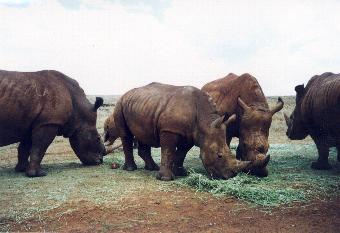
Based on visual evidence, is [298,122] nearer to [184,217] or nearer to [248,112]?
[248,112]

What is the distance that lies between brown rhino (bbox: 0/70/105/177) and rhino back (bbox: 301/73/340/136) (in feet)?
17.0

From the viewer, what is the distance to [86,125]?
35.9 ft

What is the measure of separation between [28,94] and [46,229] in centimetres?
444

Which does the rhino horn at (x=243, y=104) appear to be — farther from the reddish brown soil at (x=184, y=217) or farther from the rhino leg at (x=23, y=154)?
the rhino leg at (x=23, y=154)

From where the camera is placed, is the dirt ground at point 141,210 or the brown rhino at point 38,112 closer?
the dirt ground at point 141,210

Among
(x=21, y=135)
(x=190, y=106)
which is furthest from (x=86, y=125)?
(x=190, y=106)

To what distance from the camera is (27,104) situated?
9570 millimetres

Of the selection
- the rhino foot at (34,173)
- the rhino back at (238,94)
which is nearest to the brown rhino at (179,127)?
the rhino back at (238,94)

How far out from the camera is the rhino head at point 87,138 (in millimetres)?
10828

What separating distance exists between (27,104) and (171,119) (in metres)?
3.17

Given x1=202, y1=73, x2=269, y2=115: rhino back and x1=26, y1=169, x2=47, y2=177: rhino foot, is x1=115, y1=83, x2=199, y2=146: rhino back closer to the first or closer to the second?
x1=202, y1=73, x2=269, y2=115: rhino back

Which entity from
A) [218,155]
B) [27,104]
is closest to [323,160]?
[218,155]

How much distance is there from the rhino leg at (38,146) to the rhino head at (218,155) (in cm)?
353

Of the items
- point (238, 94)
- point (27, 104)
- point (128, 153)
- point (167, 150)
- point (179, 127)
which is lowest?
point (128, 153)
